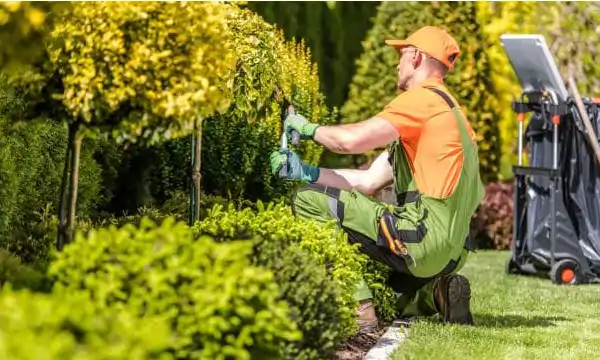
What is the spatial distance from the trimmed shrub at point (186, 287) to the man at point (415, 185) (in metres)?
1.68

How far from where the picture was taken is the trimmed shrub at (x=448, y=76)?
11.6 m

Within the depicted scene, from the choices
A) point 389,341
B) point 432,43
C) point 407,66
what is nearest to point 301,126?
point 407,66

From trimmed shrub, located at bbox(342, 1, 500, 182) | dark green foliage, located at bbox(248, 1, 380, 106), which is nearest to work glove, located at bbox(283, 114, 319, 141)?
dark green foliage, located at bbox(248, 1, 380, 106)

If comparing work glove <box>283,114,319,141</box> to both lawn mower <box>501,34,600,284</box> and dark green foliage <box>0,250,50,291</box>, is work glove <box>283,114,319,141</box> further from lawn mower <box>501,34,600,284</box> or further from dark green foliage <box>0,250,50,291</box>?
lawn mower <box>501,34,600,284</box>

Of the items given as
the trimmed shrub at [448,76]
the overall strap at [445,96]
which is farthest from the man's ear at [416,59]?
the trimmed shrub at [448,76]

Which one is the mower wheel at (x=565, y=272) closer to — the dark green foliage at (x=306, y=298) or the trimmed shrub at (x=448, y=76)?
the trimmed shrub at (x=448, y=76)

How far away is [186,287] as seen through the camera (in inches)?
158

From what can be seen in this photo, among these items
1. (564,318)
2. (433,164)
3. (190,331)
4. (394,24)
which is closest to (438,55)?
(433,164)

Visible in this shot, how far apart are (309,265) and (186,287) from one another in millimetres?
764

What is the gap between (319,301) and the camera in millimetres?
4527

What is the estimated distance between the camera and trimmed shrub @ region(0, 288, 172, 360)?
3.24 metres

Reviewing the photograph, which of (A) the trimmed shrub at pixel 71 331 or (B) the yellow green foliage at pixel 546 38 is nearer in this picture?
(A) the trimmed shrub at pixel 71 331

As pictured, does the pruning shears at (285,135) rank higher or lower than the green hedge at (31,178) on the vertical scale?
A: higher

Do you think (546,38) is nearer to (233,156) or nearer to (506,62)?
(506,62)
